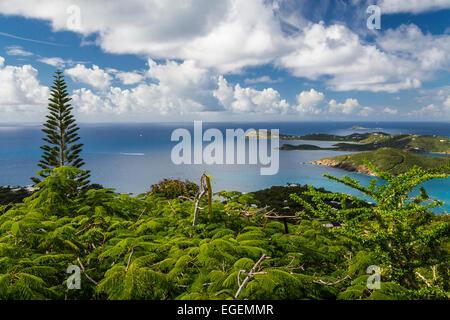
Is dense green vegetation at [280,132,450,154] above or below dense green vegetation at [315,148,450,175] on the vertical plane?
above

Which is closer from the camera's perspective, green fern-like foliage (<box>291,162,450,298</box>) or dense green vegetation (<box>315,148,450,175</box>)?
green fern-like foliage (<box>291,162,450,298</box>)

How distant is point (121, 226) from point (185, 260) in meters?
1.53

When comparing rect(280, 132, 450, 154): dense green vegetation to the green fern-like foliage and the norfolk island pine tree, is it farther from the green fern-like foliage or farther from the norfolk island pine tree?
the green fern-like foliage

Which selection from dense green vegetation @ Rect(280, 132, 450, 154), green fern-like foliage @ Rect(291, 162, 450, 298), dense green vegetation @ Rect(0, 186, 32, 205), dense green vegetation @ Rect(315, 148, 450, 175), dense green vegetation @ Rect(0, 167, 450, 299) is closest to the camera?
dense green vegetation @ Rect(0, 167, 450, 299)

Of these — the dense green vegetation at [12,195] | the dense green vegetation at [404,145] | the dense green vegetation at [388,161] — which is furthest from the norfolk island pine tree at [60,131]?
the dense green vegetation at [404,145]

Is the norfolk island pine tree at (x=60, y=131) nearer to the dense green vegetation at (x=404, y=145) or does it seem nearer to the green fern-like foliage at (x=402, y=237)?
the green fern-like foliage at (x=402, y=237)

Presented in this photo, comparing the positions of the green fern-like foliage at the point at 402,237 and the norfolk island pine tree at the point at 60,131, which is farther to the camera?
the norfolk island pine tree at the point at 60,131

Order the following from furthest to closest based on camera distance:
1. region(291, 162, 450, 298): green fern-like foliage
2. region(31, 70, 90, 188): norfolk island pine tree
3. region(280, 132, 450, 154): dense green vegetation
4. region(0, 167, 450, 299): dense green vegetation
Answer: region(280, 132, 450, 154): dense green vegetation
region(31, 70, 90, 188): norfolk island pine tree
region(291, 162, 450, 298): green fern-like foliage
region(0, 167, 450, 299): dense green vegetation

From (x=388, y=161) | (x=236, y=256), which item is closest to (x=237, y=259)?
(x=236, y=256)

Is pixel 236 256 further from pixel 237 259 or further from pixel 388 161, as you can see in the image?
pixel 388 161

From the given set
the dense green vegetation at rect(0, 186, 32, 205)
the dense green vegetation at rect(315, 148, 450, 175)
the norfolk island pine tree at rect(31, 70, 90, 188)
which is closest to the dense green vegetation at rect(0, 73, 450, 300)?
the norfolk island pine tree at rect(31, 70, 90, 188)
